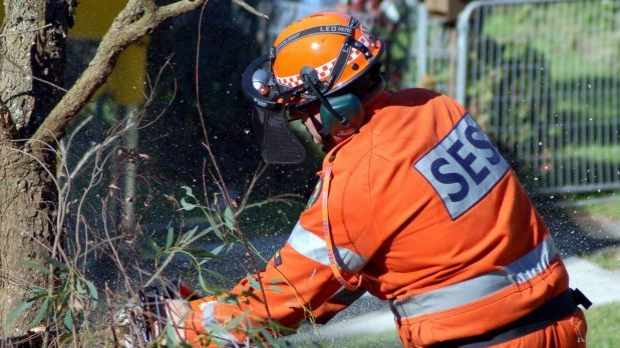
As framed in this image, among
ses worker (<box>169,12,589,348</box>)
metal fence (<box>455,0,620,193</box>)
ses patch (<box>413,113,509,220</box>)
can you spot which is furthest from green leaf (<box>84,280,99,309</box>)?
metal fence (<box>455,0,620,193</box>)

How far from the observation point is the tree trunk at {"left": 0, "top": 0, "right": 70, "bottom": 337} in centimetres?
381

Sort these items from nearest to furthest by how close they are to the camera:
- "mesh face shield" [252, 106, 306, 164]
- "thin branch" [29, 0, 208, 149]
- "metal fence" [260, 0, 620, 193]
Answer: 1. "mesh face shield" [252, 106, 306, 164]
2. "thin branch" [29, 0, 208, 149]
3. "metal fence" [260, 0, 620, 193]

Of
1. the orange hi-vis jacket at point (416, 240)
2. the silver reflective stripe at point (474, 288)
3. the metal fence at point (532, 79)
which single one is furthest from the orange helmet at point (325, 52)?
the metal fence at point (532, 79)

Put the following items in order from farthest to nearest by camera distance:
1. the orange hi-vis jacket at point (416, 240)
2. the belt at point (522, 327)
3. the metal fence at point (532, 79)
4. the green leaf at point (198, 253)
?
the metal fence at point (532, 79), the green leaf at point (198, 253), the belt at point (522, 327), the orange hi-vis jacket at point (416, 240)

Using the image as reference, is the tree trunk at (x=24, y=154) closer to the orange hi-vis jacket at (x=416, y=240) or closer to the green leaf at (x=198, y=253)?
the green leaf at (x=198, y=253)

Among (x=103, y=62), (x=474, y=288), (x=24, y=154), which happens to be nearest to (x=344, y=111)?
(x=474, y=288)

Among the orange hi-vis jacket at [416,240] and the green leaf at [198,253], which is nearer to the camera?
the orange hi-vis jacket at [416,240]

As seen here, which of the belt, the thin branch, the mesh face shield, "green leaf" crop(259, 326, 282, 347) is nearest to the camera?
"green leaf" crop(259, 326, 282, 347)

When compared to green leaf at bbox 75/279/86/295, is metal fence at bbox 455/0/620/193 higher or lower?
lower

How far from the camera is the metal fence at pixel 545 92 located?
8234 millimetres

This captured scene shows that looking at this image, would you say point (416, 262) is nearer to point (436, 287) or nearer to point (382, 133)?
point (436, 287)

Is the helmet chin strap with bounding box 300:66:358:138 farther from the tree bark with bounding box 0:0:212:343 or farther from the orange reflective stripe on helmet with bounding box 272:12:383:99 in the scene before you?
the tree bark with bounding box 0:0:212:343

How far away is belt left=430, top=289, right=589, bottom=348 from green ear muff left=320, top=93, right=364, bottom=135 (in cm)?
70

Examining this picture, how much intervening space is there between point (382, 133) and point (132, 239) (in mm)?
827
